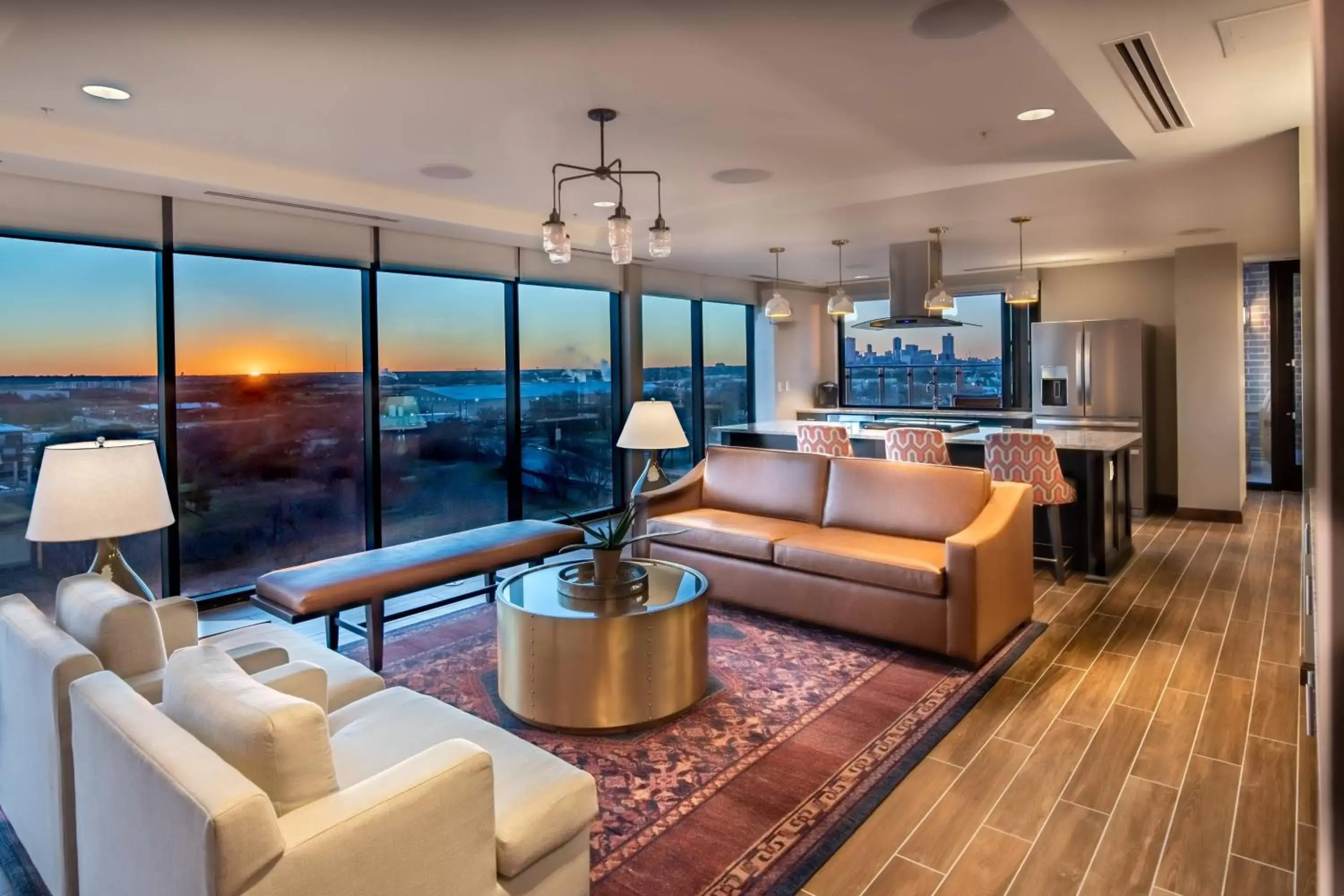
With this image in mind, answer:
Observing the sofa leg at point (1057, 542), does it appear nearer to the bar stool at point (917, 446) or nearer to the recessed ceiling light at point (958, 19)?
the bar stool at point (917, 446)

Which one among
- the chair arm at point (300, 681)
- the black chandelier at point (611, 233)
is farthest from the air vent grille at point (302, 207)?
the chair arm at point (300, 681)

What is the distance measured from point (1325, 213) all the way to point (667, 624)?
252cm

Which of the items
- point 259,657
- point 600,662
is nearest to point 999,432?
point 600,662

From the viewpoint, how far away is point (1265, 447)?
8.56 m

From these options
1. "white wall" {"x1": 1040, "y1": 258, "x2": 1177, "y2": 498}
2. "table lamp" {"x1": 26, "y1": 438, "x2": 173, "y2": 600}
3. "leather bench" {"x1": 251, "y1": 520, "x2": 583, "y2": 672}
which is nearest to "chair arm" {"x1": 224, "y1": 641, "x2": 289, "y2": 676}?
"table lamp" {"x1": 26, "y1": 438, "x2": 173, "y2": 600}

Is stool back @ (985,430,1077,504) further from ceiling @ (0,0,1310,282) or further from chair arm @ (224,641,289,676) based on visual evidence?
chair arm @ (224,641,289,676)

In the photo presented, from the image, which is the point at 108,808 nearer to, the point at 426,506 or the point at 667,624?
the point at 667,624

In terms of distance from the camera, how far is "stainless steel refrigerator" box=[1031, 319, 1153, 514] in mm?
7375

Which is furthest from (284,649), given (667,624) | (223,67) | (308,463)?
(308,463)

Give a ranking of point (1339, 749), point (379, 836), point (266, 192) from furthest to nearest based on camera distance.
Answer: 1. point (266, 192)
2. point (379, 836)
3. point (1339, 749)

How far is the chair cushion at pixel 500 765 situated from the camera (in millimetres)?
1780

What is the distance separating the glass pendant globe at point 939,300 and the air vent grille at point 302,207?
3949mm

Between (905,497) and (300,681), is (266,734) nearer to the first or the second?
(300,681)

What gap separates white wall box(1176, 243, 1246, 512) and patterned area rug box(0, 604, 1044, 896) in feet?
13.3
